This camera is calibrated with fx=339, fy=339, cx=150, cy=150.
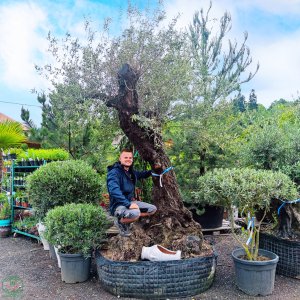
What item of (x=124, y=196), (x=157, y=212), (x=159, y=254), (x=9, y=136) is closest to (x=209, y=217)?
(x=157, y=212)

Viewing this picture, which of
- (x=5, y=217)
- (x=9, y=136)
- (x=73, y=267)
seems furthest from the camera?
(x=9, y=136)

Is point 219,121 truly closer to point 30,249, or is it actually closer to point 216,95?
point 216,95

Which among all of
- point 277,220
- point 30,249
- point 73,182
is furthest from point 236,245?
point 30,249

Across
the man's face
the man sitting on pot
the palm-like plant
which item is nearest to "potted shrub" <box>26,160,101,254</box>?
the man sitting on pot

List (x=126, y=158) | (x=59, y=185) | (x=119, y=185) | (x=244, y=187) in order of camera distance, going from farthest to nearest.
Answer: (x=59, y=185) < (x=126, y=158) < (x=119, y=185) < (x=244, y=187)

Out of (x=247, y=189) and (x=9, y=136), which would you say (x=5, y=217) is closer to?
(x=9, y=136)

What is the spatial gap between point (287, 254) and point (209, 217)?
7.61 ft

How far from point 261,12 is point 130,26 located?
245 centimetres

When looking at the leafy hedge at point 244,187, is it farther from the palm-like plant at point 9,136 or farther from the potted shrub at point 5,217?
the palm-like plant at point 9,136

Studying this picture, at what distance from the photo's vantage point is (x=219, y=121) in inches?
230

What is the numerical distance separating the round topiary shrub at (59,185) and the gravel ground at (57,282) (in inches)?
31.1

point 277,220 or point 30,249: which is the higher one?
point 277,220

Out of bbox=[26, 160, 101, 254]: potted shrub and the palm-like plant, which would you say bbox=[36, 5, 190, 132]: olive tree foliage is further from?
the palm-like plant

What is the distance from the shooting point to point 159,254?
385cm
